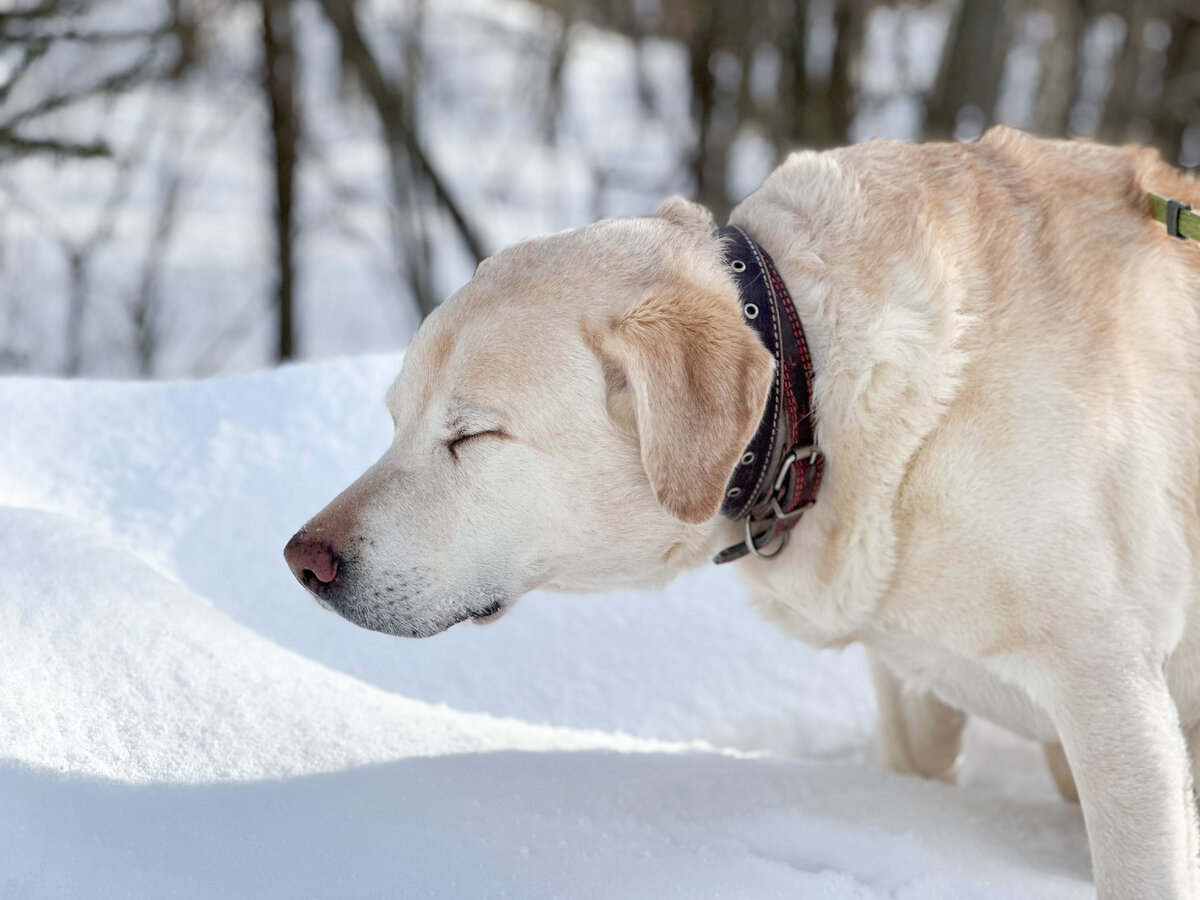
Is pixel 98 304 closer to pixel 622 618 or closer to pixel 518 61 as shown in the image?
pixel 518 61

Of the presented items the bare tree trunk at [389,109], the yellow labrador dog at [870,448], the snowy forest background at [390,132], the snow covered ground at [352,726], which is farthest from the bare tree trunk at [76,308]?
the yellow labrador dog at [870,448]

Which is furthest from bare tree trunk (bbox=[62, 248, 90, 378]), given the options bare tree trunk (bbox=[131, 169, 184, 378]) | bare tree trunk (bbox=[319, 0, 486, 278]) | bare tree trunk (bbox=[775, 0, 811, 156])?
bare tree trunk (bbox=[775, 0, 811, 156])

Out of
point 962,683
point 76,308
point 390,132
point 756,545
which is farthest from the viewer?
point 390,132

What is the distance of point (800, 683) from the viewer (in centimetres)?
344

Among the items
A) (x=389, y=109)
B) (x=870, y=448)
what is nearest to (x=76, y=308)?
(x=389, y=109)

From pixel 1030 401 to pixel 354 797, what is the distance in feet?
4.76

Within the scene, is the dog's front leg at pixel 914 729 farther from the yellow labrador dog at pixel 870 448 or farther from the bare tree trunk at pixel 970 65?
the bare tree trunk at pixel 970 65

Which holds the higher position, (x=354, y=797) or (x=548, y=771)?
(x=354, y=797)

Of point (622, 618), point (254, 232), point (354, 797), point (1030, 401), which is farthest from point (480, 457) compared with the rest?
point (254, 232)

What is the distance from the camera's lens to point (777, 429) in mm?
2092

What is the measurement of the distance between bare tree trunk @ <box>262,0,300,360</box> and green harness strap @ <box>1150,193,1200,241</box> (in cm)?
711

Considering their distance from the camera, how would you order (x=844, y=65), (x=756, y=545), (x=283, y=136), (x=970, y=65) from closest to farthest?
(x=756, y=545)
(x=283, y=136)
(x=970, y=65)
(x=844, y=65)

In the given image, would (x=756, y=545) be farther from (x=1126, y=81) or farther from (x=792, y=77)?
(x=1126, y=81)

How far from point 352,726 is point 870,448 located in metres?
1.21
